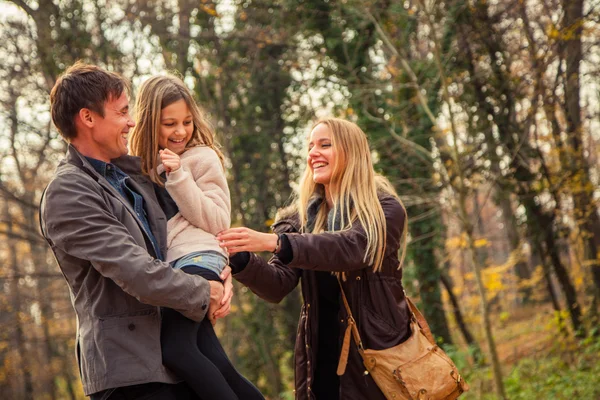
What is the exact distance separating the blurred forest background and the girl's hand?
4460 millimetres

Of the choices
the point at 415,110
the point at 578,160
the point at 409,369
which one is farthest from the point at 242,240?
the point at 415,110

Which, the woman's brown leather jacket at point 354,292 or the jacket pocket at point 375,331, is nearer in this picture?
the woman's brown leather jacket at point 354,292

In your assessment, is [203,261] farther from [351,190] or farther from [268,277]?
[351,190]

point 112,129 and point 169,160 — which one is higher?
point 112,129

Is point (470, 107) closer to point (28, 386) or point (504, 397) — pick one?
point (504, 397)

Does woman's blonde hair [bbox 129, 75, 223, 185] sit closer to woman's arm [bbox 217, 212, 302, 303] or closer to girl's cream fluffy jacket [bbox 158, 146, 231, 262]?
girl's cream fluffy jacket [bbox 158, 146, 231, 262]

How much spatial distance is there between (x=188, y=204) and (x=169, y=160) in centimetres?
19

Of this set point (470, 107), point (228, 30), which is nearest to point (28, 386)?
point (228, 30)

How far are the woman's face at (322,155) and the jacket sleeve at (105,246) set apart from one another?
1400 millimetres

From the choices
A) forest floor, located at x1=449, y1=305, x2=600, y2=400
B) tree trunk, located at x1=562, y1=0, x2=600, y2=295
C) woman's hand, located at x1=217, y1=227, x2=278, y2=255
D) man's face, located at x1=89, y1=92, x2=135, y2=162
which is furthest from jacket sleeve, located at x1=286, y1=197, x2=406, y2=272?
tree trunk, located at x1=562, y1=0, x2=600, y2=295

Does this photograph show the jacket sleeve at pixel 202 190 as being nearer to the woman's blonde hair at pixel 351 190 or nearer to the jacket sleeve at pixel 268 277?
the jacket sleeve at pixel 268 277

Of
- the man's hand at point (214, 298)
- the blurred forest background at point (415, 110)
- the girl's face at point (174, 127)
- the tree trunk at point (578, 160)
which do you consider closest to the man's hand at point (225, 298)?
the man's hand at point (214, 298)

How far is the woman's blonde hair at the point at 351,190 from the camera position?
343cm

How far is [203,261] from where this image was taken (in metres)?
2.68
